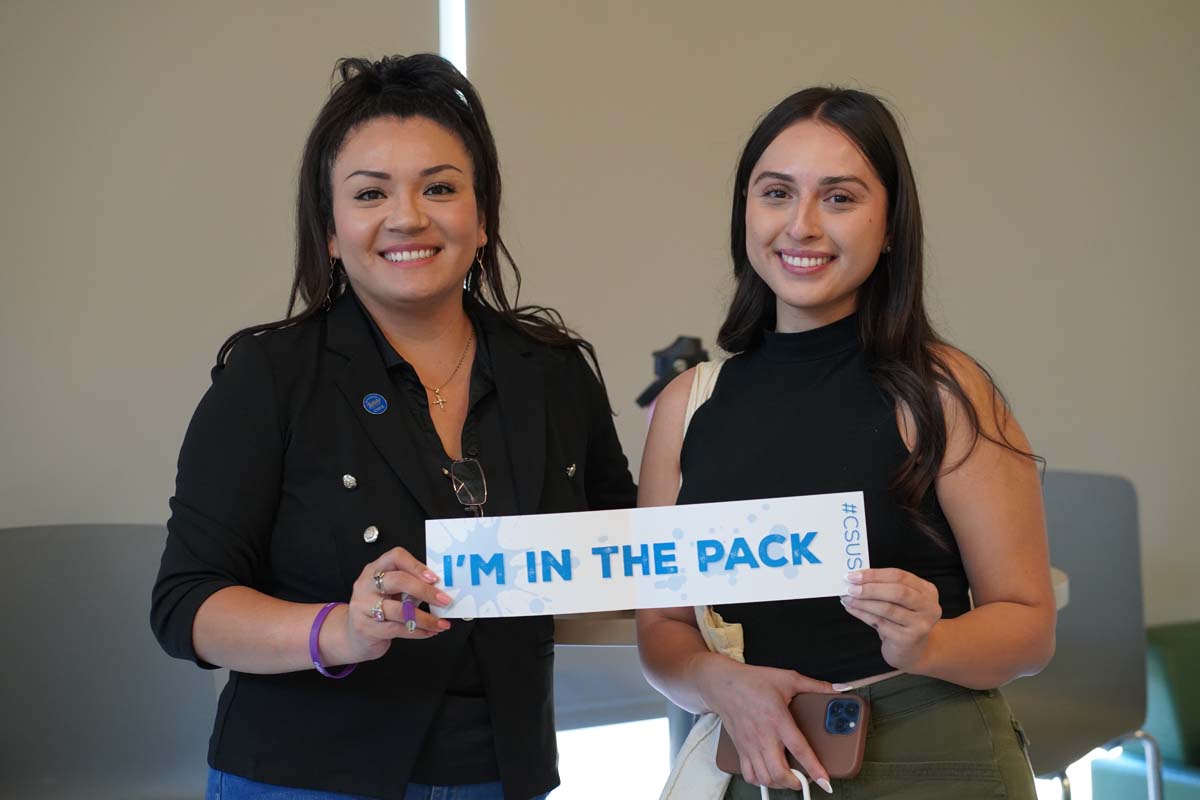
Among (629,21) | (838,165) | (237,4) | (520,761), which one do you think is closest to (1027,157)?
(629,21)

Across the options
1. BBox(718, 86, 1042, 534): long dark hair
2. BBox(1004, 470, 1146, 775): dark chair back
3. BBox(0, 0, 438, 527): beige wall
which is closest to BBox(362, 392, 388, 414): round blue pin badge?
BBox(718, 86, 1042, 534): long dark hair

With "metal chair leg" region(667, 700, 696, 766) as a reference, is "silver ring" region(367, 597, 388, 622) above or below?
above

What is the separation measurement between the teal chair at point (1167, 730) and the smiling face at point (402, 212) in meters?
2.85

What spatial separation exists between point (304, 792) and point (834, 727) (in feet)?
2.28

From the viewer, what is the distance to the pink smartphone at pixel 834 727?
1.56 metres

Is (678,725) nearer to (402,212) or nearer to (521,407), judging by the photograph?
(521,407)

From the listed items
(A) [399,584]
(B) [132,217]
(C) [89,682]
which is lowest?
(C) [89,682]

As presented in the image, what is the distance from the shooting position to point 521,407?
184 centimetres

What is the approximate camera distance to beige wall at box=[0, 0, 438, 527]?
3338mm

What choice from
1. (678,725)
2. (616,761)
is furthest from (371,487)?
(616,761)

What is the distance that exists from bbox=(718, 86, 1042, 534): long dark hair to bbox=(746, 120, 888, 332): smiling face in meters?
0.03

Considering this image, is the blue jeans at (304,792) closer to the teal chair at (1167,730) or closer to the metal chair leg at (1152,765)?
the metal chair leg at (1152,765)

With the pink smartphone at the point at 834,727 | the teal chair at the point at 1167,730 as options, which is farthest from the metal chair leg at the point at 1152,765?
the pink smartphone at the point at 834,727

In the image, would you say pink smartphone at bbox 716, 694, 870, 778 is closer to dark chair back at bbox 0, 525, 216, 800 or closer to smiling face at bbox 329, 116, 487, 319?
smiling face at bbox 329, 116, 487, 319
